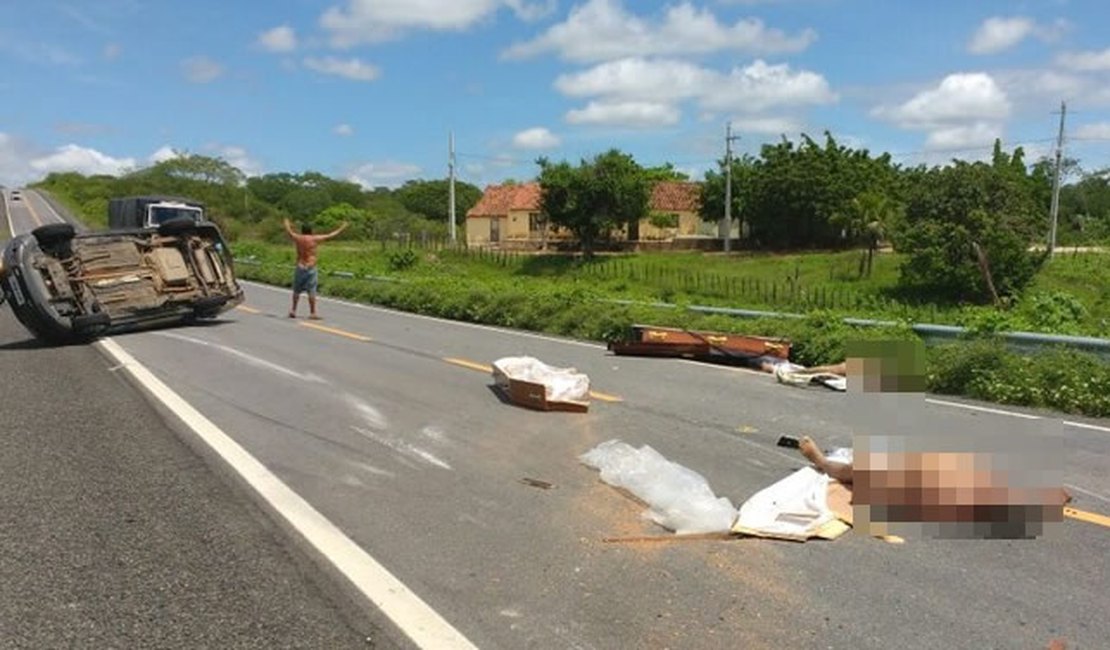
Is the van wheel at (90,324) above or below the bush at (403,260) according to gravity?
above

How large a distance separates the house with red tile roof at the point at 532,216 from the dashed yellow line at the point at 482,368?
6002 centimetres

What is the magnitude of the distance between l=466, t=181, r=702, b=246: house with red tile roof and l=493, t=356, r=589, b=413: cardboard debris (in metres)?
63.0

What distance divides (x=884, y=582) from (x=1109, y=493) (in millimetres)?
2518

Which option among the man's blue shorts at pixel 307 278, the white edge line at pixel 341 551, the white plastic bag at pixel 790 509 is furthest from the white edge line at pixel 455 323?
the white plastic bag at pixel 790 509

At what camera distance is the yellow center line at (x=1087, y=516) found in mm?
5277

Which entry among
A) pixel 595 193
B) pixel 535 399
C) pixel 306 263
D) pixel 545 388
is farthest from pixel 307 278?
pixel 595 193

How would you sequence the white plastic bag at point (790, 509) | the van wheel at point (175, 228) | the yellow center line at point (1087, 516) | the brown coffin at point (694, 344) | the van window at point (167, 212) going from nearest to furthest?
the white plastic bag at point (790, 509) < the yellow center line at point (1087, 516) < the brown coffin at point (694, 344) < the van wheel at point (175, 228) < the van window at point (167, 212)

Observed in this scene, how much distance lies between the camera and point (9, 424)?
8.00 m

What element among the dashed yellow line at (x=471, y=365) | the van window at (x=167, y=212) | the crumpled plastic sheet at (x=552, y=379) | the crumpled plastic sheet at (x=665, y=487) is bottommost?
the dashed yellow line at (x=471, y=365)

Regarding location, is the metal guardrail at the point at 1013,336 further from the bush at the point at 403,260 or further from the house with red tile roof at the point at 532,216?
the house with red tile roof at the point at 532,216

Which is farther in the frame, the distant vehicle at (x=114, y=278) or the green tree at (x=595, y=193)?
the green tree at (x=595, y=193)

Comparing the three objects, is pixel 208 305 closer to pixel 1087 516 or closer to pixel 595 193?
pixel 1087 516

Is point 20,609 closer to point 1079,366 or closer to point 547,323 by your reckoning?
point 1079,366

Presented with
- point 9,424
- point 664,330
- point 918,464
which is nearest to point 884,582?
point 918,464
